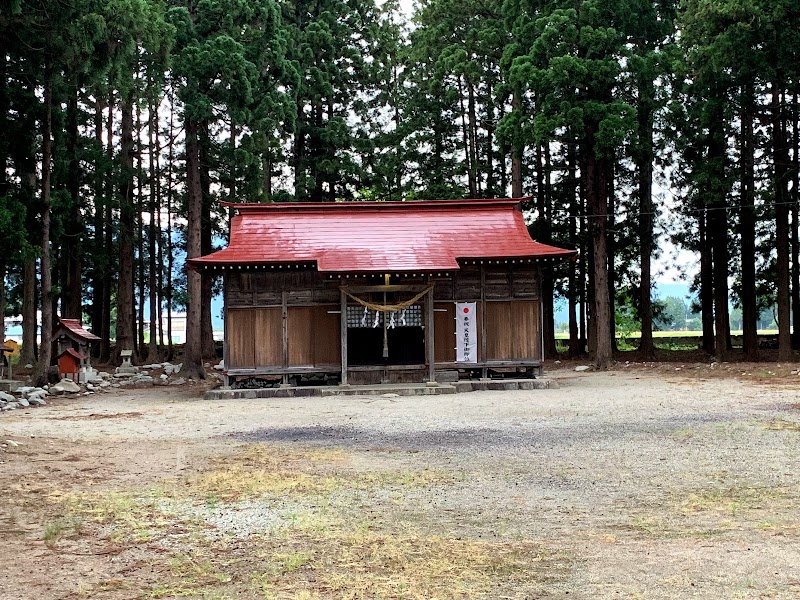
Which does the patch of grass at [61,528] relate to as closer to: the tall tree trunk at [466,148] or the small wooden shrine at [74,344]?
the small wooden shrine at [74,344]

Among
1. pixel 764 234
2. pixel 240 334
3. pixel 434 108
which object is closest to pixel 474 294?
pixel 240 334

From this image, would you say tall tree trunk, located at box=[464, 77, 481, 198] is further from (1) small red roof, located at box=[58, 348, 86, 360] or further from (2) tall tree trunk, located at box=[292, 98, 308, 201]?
(1) small red roof, located at box=[58, 348, 86, 360]

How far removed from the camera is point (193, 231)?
2017 cm

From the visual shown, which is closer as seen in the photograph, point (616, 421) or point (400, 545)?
point (400, 545)

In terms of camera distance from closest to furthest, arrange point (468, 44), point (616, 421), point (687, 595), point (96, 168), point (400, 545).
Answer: point (687, 595) → point (400, 545) → point (616, 421) → point (96, 168) → point (468, 44)

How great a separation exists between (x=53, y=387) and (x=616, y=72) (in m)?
16.9

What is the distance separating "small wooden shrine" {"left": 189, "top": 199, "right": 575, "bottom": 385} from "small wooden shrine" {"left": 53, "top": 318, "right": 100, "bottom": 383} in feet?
14.4

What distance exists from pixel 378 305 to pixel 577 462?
10.1m

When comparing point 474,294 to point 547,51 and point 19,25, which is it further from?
point 19,25

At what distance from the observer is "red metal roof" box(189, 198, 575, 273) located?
17031mm

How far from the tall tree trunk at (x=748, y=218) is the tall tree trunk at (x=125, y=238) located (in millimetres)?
18464

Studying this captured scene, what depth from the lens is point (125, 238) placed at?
2492 centimetres

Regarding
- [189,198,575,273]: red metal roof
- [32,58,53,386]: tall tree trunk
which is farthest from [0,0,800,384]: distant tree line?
[189,198,575,273]: red metal roof

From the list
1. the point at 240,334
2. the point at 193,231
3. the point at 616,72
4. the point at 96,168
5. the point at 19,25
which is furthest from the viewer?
the point at 96,168
